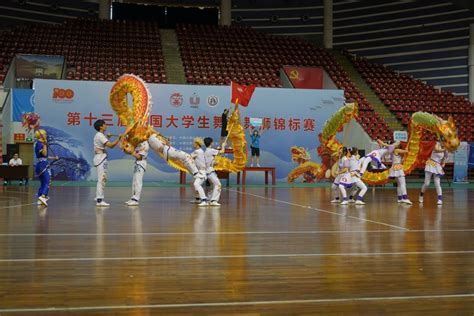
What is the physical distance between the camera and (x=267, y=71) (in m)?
28.3

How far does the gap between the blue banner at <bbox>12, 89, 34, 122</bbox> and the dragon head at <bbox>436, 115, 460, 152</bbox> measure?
1470cm

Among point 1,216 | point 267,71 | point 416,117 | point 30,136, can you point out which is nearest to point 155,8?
point 267,71

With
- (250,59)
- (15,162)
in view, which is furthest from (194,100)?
(250,59)

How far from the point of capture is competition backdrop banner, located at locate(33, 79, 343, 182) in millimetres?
21266

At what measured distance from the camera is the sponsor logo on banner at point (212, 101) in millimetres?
22141

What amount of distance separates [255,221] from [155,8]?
2758cm

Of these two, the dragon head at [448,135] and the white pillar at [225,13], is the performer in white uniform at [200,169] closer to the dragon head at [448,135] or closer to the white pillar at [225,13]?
the dragon head at [448,135]

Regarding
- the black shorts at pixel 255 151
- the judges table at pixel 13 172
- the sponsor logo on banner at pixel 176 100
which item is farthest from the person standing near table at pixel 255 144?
the judges table at pixel 13 172

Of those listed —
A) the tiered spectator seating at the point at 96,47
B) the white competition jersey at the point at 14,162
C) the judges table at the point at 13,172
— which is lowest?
the judges table at the point at 13,172

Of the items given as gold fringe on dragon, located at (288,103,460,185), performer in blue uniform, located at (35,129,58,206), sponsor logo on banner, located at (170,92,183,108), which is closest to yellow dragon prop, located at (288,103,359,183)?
gold fringe on dragon, located at (288,103,460,185)

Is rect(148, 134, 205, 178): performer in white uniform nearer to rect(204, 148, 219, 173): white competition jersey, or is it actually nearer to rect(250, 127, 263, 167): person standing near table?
rect(204, 148, 219, 173): white competition jersey

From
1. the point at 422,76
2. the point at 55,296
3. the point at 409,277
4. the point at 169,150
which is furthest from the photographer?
the point at 422,76

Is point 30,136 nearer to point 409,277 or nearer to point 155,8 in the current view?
point 155,8

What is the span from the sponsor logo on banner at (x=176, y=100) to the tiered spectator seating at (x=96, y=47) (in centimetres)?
355
